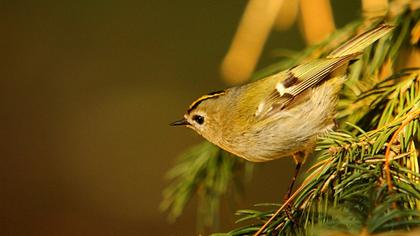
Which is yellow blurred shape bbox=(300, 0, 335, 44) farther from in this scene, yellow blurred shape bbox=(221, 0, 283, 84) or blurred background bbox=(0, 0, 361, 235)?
blurred background bbox=(0, 0, 361, 235)

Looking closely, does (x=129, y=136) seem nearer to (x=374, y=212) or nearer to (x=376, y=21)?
(x=376, y=21)

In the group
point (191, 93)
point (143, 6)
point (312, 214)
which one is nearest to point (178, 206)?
point (312, 214)

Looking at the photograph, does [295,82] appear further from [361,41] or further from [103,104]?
[103,104]

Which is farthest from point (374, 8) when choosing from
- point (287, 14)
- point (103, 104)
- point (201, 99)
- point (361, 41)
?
point (103, 104)

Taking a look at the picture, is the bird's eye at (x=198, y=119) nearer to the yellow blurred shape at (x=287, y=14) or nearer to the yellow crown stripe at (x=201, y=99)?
the yellow crown stripe at (x=201, y=99)

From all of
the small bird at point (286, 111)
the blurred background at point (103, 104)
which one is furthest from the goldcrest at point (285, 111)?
the blurred background at point (103, 104)

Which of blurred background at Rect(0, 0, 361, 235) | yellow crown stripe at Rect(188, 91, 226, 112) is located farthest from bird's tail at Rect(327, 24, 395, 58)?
blurred background at Rect(0, 0, 361, 235)
